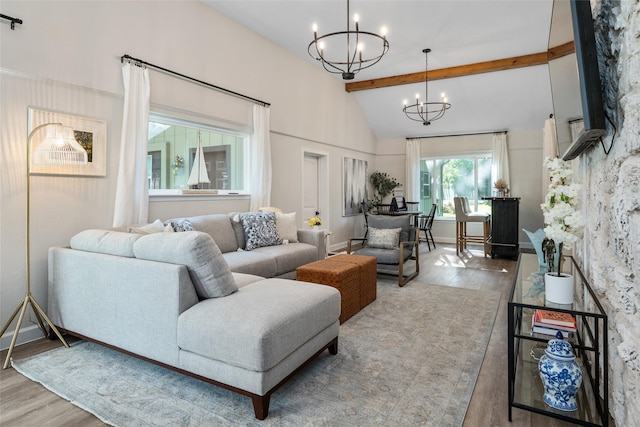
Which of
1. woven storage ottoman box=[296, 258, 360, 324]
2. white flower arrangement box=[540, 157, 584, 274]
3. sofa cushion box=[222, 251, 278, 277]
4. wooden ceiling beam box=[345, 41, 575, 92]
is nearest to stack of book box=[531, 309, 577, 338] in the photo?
white flower arrangement box=[540, 157, 584, 274]

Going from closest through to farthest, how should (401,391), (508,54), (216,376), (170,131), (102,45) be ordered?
(216,376) → (401,391) → (102,45) → (170,131) → (508,54)

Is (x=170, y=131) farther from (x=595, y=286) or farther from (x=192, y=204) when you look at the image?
(x=595, y=286)

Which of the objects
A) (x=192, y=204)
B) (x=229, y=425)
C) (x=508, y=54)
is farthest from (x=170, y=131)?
(x=508, y=54)

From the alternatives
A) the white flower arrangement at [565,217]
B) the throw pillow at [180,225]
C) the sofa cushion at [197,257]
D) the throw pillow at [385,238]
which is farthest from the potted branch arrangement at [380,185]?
the sofa cushion at [197,257]

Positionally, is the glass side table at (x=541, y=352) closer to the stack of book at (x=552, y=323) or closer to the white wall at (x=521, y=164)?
the stack of book at (x=552, y=323)

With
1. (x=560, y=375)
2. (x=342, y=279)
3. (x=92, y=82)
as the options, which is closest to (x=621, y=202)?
(x=560, y=375)

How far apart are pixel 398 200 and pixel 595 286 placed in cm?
696

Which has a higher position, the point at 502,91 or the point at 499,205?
the point at 502,91

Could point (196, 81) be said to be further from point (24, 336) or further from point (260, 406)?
point (260, 406)

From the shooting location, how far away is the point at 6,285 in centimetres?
278

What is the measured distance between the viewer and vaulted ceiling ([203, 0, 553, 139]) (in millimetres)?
4414

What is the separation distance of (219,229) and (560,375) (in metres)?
3.35

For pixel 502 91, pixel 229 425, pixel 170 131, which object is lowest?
pixel 229 425

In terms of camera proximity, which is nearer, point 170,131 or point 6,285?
point 6,285
